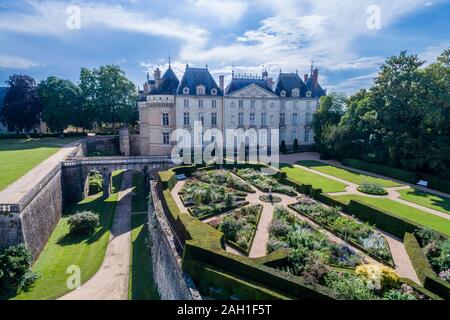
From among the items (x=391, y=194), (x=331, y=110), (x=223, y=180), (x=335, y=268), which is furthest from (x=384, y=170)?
(x=335, y=268)

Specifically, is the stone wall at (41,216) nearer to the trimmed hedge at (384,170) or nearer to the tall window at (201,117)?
the tall window at (201,117)

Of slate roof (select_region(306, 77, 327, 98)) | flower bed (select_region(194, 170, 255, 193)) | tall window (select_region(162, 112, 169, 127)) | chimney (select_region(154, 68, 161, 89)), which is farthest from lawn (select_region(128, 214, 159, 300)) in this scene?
slate roof (select_region(306, 77, 327, 98))

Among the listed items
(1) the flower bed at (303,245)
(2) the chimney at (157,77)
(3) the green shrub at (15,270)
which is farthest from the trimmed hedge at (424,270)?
(2) the chimney at (157,77)

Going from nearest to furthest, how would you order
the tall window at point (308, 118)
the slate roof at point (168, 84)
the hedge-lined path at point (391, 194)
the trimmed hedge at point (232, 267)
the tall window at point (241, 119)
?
1. the trimmed hedge at point (232, 267)
2. the hedge-lined path at point (391, 194)
3. the slate roof at point (168, 84)
4. the tall window at point (241, 119)
5. the tall window at point (308, 118)

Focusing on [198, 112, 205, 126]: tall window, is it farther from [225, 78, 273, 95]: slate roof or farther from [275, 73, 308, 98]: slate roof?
[275, 73, 308, 98]: slate roof

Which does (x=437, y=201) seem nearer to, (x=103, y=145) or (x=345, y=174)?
(x=345, y=174)
